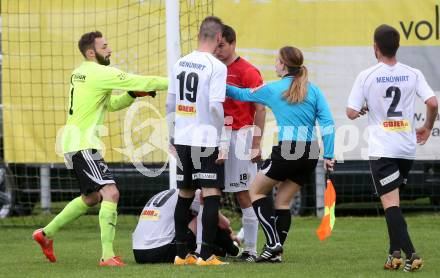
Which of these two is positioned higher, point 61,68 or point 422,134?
point 61,68

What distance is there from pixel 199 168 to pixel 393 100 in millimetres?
1722

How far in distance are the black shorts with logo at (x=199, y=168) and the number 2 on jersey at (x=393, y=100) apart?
1.49 m

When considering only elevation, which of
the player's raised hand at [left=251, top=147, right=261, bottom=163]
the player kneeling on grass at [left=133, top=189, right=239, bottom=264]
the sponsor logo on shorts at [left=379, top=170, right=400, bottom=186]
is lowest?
the player kneeling on grass at [left=133, top=189, right=239, bottom=264]

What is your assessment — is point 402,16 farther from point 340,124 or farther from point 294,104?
point 294,104

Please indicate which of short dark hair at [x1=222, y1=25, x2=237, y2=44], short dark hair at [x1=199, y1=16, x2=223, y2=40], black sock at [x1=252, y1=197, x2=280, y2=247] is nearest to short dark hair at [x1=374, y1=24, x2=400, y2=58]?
short dark hair at [x1=199, y1=16, x2=223, y2=40]

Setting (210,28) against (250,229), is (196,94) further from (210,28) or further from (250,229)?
(250,229)

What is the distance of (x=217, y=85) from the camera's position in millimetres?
8641

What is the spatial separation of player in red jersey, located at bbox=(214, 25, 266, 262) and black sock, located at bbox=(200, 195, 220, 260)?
0.52 m

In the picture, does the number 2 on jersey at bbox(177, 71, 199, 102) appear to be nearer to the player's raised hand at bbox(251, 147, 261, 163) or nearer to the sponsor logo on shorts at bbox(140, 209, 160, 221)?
the player's raised hand at bbox(251, 147, 261, 163)

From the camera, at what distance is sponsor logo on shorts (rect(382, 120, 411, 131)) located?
8484 millimetres

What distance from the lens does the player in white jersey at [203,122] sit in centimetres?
874

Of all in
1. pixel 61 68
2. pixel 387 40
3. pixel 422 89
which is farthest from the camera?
pixel 61 68

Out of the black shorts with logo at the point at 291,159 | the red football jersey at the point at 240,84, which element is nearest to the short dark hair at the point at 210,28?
the red football jersey at the point at 240,84

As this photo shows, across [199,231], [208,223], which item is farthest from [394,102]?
[199,231]
